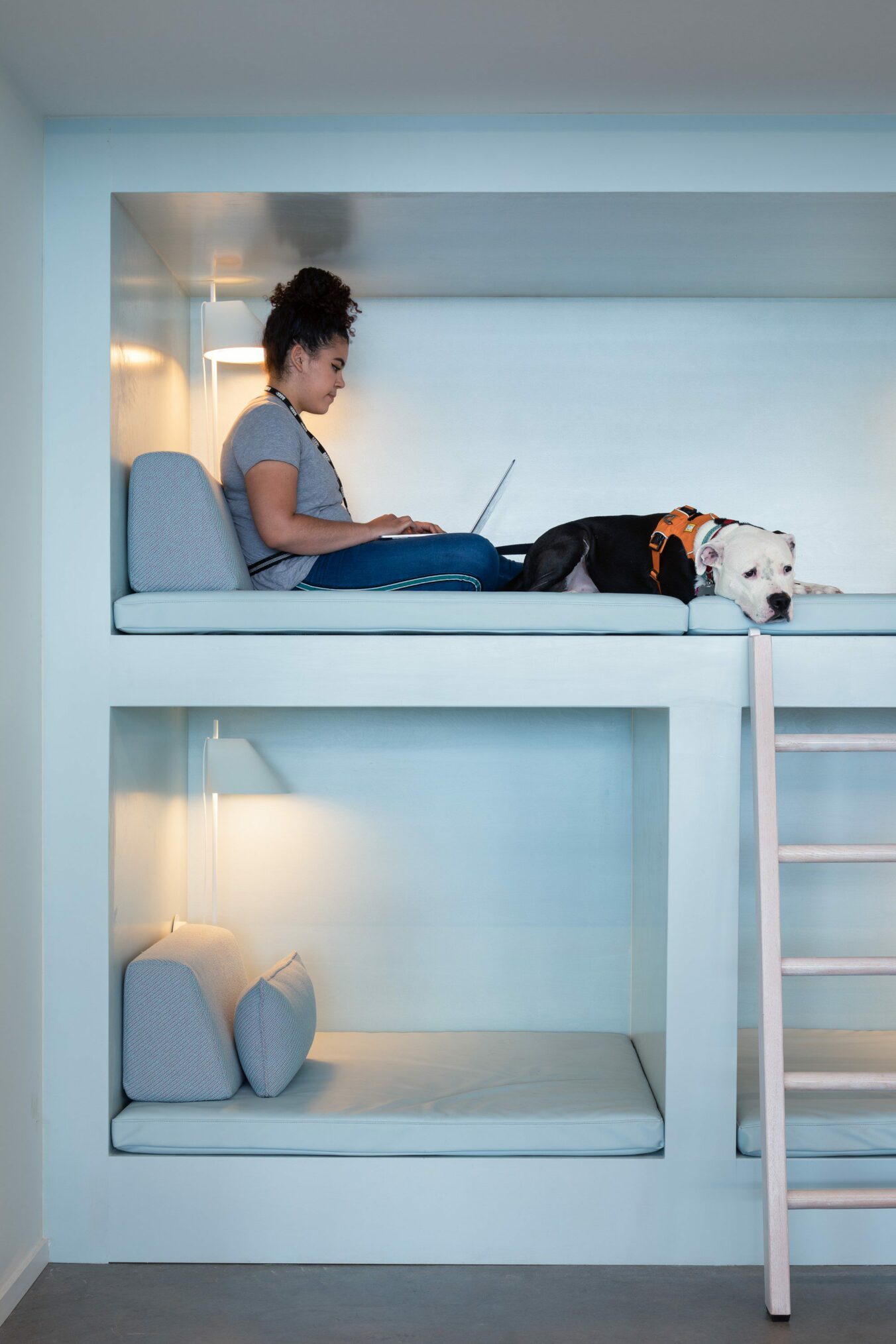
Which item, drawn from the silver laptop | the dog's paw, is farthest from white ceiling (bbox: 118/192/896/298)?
the dog's paw

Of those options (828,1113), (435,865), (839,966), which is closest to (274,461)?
(435,865)

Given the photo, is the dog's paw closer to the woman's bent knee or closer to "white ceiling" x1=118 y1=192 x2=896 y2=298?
the woman's bent knee

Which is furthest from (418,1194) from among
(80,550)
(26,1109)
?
(80,550)

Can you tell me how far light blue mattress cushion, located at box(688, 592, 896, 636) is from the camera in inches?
93.8

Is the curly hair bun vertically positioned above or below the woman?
above

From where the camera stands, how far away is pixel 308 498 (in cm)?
269

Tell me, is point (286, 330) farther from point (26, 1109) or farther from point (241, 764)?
point (26, 1109)

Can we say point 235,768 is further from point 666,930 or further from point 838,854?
point 838,854

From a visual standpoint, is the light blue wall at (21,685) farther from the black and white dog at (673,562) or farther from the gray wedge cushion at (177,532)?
the black and white dog at (673,562)

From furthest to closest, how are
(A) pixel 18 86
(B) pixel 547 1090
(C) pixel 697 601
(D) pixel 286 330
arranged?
1. (D) pixel 286 330
2. (B) pixel 547 1090
3. (C) pixel 697 601
4. (A) pixel 18 86

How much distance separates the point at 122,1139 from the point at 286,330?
6.61 feet

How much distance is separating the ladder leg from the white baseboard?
156 centimetres

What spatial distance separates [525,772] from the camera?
10.5 ft

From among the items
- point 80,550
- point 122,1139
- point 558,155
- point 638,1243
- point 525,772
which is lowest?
point 638,1243
